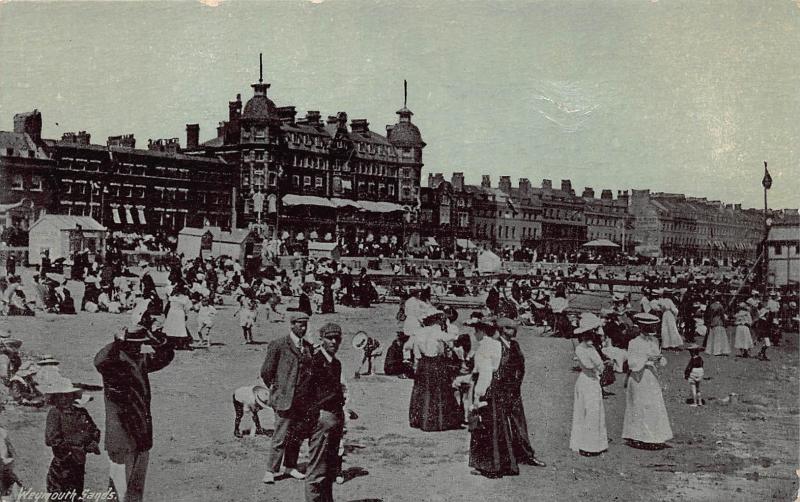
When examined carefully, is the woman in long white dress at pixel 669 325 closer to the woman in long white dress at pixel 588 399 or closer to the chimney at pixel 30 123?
the woman in long white dress at pixel 588 399

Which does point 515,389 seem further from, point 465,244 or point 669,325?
point 465,244

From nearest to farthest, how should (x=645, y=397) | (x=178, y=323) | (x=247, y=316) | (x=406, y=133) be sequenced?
(x=645, y=397), (x=178, y=323), (x=247, y=316), (x=406, y=133)

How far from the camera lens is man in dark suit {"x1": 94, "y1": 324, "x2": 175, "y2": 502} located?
19.6ft

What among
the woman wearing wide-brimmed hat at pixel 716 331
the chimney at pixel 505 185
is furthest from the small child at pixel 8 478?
the woman wearing wide-brimmed hat at pixel 716 331

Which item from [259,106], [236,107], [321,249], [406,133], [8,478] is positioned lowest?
[8,478]

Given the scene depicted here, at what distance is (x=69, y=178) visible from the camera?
19.7 metres

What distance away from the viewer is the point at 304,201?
36.4 metres

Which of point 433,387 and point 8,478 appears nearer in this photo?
point 8,478

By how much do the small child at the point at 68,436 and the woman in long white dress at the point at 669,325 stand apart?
10.4 meters

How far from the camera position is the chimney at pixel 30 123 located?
9.22 meters

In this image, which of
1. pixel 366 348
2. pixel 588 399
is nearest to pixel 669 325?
pixel 366 348

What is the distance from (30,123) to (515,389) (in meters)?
6.89

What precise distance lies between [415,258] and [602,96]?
1486 centimetres

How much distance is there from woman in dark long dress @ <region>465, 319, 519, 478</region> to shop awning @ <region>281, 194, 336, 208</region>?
29.5 m
